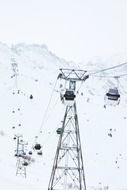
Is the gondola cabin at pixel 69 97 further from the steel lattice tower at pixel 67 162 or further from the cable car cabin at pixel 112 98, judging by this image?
the cable car cabin at pixel 112 98

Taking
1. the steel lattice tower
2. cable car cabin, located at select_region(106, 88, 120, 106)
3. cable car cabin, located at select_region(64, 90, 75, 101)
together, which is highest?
cable car cabin, located at select_region(64, 90, 75, 101)

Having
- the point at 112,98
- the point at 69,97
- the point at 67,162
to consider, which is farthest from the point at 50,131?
the point at 112,98

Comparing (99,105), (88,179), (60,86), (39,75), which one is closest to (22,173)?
(88,179)

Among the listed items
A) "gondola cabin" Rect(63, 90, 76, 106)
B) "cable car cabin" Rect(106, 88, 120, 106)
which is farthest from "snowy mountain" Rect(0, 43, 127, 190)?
"cable car cabin" Rect(106, 88, 120, 106)

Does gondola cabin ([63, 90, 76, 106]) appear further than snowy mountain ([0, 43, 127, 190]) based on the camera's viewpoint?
No

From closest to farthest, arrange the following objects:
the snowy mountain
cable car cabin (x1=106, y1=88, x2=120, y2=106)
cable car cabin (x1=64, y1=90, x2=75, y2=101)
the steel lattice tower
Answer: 1. cable car cabin (x1=106, y1=88, x2=120, y2=106)
2. cable car cabin (x1=64, y1=90, x2=75, y2=101)
3. the steel lattice tower
4. the snowy mountain

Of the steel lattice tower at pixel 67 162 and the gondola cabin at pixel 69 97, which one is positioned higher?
the gondola cabin at pixel 69 97

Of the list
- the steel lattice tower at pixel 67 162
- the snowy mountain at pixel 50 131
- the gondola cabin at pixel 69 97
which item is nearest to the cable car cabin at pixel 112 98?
the steel lattice tower at pixel 67 162

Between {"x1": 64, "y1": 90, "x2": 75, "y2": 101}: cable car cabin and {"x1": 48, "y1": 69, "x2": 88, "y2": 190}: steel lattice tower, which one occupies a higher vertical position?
{"x1": 64, "y1": 90, "x2": 75, "y2": 101}: cable car cabin

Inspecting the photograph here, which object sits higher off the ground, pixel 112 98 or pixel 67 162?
pixel 112 98

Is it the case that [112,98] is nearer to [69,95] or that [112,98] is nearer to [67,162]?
[69,95]

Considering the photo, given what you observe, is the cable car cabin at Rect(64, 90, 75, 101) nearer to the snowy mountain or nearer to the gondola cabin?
the gondola cabin
